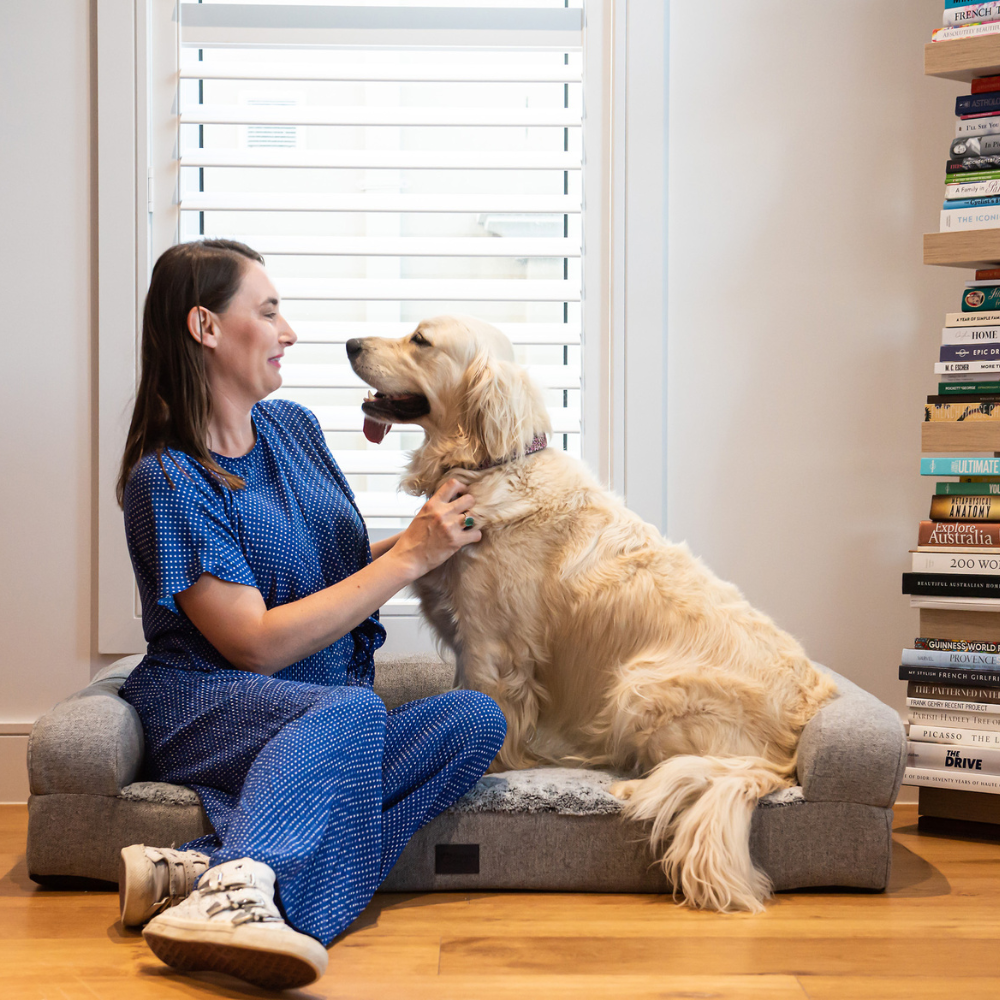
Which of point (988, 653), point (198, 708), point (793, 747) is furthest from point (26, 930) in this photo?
point (988, 653)

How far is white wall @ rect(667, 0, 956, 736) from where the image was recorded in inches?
101

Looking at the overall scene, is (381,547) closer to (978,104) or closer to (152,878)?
(152,878)

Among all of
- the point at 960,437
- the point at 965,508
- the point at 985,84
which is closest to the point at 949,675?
the point at 965,508

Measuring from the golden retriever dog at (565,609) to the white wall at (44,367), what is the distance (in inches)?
39.7

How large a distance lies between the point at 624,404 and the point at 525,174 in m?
0.69

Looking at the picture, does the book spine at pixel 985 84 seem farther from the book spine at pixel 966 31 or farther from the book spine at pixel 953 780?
the book spine at pixel 953 780

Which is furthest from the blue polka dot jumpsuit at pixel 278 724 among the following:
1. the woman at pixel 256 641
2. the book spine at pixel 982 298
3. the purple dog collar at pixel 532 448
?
the book spine at pixel 982 298

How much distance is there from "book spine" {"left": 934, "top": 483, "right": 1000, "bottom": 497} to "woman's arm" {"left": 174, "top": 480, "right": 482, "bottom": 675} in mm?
1253

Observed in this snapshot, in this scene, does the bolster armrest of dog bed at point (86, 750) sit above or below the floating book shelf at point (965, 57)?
below

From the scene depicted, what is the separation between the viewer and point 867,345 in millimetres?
2594

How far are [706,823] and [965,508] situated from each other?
1.03 m

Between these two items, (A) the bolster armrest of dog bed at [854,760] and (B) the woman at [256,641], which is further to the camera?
(A) the bolster armrest of dog bed at [854,760]

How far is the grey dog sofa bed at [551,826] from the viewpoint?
1.71m

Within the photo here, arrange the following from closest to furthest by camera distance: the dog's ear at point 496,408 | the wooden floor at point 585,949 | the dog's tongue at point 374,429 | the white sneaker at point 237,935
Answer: the white sneaker at point 237,935 → the wooden floor at point 585,949 → the dog's ear at point 496,408 → the dog's tongue at point 374,429
